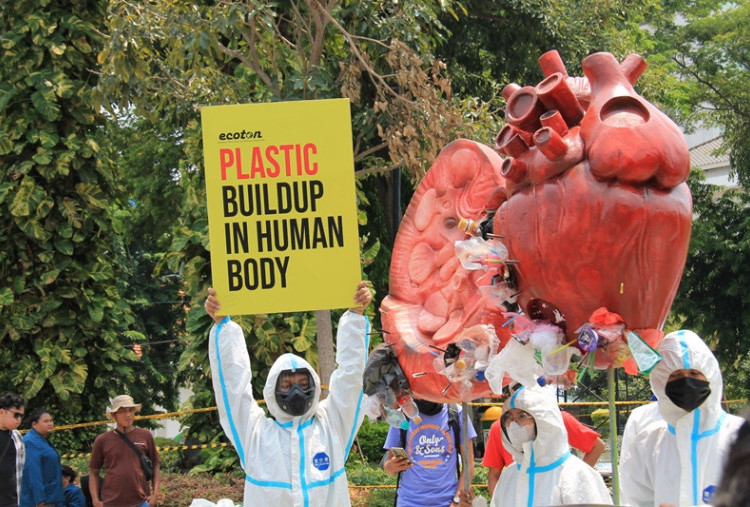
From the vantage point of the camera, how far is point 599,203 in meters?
3.50

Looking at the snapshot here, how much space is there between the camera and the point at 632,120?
3.56m

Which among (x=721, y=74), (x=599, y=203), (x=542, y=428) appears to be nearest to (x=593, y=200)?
(x=599, y=203)

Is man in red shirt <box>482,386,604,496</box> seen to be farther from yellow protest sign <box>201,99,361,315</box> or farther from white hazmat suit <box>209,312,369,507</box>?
yellow protest sign <box>201,99,361,315</box>

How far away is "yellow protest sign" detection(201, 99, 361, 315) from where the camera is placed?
4965 millimetres

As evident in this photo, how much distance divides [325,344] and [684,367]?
506cm

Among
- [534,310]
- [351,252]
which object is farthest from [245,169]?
[534,310]

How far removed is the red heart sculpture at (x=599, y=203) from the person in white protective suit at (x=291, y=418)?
1449 mm

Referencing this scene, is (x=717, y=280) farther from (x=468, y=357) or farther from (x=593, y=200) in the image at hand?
(x=593, y=200)

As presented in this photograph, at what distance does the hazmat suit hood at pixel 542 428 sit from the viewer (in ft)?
15.3

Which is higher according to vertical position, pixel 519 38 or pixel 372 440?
pixel 519 38

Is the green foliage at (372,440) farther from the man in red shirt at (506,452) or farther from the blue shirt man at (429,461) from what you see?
the man in red shirt at (506,452)

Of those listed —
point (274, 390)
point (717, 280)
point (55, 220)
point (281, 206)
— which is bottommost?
point (274, 390)

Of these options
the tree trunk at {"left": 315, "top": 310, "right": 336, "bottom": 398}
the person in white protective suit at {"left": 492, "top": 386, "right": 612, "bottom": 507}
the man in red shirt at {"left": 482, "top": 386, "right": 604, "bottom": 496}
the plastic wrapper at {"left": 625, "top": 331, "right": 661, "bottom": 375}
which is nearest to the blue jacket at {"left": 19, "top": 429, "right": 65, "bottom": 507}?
the tree trunk at {"left": 315, "top": 310, "right": 336, "bottom": 398}

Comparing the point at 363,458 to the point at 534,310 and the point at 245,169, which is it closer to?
the point at 245,169
